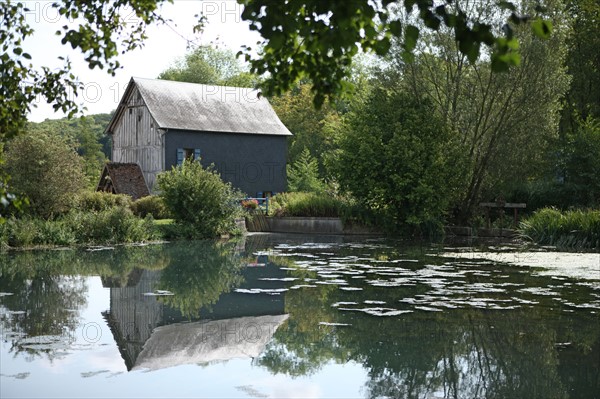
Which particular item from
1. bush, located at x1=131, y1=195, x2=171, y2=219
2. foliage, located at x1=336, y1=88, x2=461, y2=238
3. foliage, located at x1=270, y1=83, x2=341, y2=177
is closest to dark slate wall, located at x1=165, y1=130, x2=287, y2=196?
bush, located at x1=131, y1=195, x2=171, y2=219

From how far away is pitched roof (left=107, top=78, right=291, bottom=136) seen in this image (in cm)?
3716

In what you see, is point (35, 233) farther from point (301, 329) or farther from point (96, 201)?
point (301, 329)

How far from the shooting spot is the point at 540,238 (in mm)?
23141

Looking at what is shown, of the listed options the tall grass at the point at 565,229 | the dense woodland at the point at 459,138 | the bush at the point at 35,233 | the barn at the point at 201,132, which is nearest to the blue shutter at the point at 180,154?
the barn at the point at 201,132

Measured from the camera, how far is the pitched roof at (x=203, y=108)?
37.2 metres

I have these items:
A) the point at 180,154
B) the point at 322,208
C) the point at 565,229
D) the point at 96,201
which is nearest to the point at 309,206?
the point at 322,208

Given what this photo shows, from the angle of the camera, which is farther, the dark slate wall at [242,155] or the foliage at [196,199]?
the dark slate wall at [242,155]

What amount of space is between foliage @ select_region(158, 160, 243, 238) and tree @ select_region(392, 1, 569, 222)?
8402 mm

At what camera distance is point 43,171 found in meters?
22.8

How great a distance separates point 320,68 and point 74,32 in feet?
8.86

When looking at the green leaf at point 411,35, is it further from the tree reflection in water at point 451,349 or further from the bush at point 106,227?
the bush at point 106,227

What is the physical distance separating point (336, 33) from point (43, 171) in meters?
20.2

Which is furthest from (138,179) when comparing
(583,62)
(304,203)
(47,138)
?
(583,62)

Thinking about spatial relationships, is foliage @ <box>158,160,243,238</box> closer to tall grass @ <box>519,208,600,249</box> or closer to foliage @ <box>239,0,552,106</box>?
tall grass @ <box>519,208,600,249</box>
